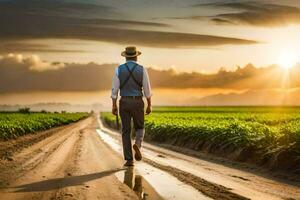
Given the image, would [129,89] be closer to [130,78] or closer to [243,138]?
[130,78]

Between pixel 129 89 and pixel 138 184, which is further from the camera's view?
pixel 129 89

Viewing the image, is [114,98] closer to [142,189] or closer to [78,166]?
[78,166]

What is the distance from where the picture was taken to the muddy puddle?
7973 mm

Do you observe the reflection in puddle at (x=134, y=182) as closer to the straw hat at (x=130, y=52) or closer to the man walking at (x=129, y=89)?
the man walking at (x=129, y=89)

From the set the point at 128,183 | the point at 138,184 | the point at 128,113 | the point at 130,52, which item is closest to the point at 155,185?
the point at 138,184

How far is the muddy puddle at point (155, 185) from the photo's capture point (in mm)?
7973

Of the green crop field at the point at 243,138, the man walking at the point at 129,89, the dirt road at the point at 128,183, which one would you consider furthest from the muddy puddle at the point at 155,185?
the green crop field at the point at 243,138

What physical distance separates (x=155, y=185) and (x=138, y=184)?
12.9 inches

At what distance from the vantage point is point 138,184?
9.21 m

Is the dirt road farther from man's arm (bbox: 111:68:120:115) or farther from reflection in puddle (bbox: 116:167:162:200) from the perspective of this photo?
man's arm (bbox: 111:68:120:115)

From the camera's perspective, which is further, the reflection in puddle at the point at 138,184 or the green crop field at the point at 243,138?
the green crop field at the point at 243,138

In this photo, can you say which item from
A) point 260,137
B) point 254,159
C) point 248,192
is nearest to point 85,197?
point 248,192

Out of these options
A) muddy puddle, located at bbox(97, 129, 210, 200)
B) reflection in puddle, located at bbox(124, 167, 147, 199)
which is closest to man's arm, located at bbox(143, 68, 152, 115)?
muddy puddle, located at bbox(97, 129, 210, 200)

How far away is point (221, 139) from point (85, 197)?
12.3 meters
